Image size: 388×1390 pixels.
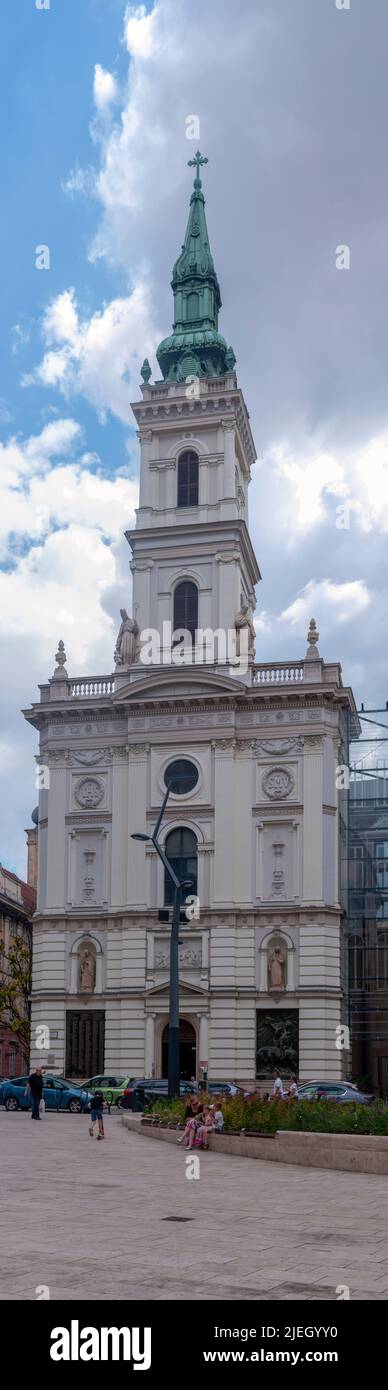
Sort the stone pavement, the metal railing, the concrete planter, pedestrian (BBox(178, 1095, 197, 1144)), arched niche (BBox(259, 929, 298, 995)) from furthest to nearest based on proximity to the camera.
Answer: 1. the metal railing
2. arched niche (BBox(259, 929, 298, 995))
3. pedestrian (BBox(178, 1095, 197, 1144))
4. the concrete planter
5. the stone pavement

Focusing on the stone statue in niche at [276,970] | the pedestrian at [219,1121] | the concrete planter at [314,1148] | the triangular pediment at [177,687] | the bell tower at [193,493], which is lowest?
the concrete planter at [314,1148]

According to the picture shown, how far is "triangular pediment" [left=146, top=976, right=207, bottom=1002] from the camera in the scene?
58519mm

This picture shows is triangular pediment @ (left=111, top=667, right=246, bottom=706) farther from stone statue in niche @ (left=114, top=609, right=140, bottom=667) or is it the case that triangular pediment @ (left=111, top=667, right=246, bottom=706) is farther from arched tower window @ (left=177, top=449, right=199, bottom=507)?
arched tower window @ (left=177, top=449, right=199, bottom=507)

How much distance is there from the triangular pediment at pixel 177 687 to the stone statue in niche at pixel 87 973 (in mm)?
10831

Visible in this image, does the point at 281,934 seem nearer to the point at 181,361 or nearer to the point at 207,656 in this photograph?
the point at 207,656

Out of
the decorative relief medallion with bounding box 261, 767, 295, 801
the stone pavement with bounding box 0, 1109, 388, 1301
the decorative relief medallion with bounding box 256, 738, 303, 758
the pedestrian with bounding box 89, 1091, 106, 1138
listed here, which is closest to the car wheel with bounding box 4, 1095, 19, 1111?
the decorative relief medallion with bounding box 261, 767, 295, 801

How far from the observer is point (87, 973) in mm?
61000

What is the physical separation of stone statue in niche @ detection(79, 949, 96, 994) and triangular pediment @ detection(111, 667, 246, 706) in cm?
1083

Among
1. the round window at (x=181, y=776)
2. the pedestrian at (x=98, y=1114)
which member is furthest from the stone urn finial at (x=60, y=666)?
the pedestrian at (x=98, y=1114)

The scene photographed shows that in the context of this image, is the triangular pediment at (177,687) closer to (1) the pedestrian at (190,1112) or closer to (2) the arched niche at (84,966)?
(2) the arched niche at (84,966)

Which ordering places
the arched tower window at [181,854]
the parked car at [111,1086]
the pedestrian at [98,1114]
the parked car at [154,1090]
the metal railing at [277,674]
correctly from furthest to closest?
the metal railing at [277,674] → the arched tower window at [181,854] → the parked car at [111,1086] → the parked car at [154,1090] → the pedestrian at [98,1114]

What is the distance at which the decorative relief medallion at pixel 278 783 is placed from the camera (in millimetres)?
59625
